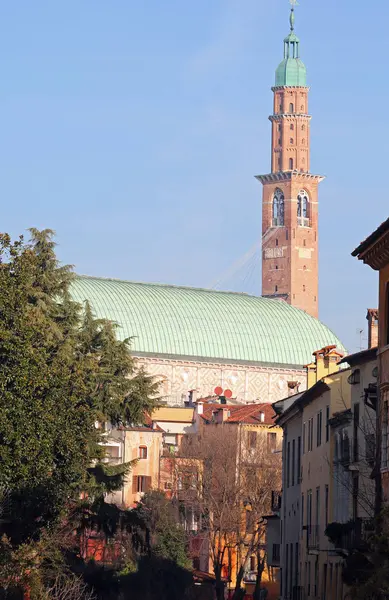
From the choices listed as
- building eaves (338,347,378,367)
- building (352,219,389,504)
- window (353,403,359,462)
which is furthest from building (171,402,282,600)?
building (352,219,389,504)

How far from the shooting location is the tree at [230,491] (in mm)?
77562

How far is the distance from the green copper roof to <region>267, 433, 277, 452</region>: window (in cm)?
Result: 8227

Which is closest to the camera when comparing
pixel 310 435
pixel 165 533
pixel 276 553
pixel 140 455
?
pixel 310 435

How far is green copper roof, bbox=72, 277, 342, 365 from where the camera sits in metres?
176

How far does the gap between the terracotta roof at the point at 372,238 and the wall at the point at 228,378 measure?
14606 cm

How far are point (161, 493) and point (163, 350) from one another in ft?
322

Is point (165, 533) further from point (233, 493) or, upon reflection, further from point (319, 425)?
point (319, 425)

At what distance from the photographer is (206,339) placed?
589ft

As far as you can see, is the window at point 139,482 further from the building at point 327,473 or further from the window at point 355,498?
the window at point 355,498

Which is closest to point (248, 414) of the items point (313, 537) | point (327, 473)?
point (313, 537)

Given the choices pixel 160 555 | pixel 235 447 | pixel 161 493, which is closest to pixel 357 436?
pixel 160 555

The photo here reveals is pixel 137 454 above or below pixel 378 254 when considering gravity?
above

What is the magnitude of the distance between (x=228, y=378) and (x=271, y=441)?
89756 mm

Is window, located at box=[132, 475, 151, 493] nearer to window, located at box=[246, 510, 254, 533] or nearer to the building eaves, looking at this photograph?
window, located at box=[246, 510, 254, 533]
